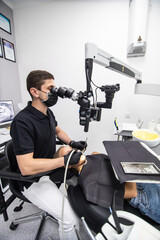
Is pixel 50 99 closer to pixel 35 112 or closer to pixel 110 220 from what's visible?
pixel 35 112

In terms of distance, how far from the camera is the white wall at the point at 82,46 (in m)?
1.62

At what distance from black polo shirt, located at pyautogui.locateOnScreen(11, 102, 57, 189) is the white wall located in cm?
110

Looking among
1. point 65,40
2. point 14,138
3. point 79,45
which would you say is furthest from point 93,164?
point 65,40

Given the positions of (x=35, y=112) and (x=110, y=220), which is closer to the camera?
(x=110, y=220)

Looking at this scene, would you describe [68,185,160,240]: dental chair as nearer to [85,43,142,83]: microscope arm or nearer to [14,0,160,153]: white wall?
[85,43,142,83]: microscope arm

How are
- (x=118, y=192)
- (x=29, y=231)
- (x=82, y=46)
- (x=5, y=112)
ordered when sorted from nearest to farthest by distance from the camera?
(x=118, y=192) < (x=29, y=231) < (x=5, y=112) < (x=82, y=46)

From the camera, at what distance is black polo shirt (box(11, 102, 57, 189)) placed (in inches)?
29.8

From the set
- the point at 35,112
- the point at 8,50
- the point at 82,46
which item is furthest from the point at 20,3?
the point at 35,112

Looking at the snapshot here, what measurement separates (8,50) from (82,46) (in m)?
1.19

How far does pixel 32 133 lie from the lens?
0.82 m

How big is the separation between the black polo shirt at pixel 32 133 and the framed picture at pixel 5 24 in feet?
5.42

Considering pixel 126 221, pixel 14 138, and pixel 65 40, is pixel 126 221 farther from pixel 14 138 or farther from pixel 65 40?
pixel 65 40

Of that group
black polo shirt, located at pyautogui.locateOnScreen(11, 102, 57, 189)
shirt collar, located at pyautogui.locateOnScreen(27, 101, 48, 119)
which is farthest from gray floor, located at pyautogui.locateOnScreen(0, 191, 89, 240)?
shirt collar, located at pyautogui.locateOnScreen(27, 101, 48, 119)

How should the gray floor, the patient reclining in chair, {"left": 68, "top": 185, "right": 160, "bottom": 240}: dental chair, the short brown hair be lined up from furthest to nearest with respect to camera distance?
the gray floor
the short brown hair
the patient reclining in chair
{"left": 68, "top": 185, "right": 160, "bottom": 240}: dental chair
